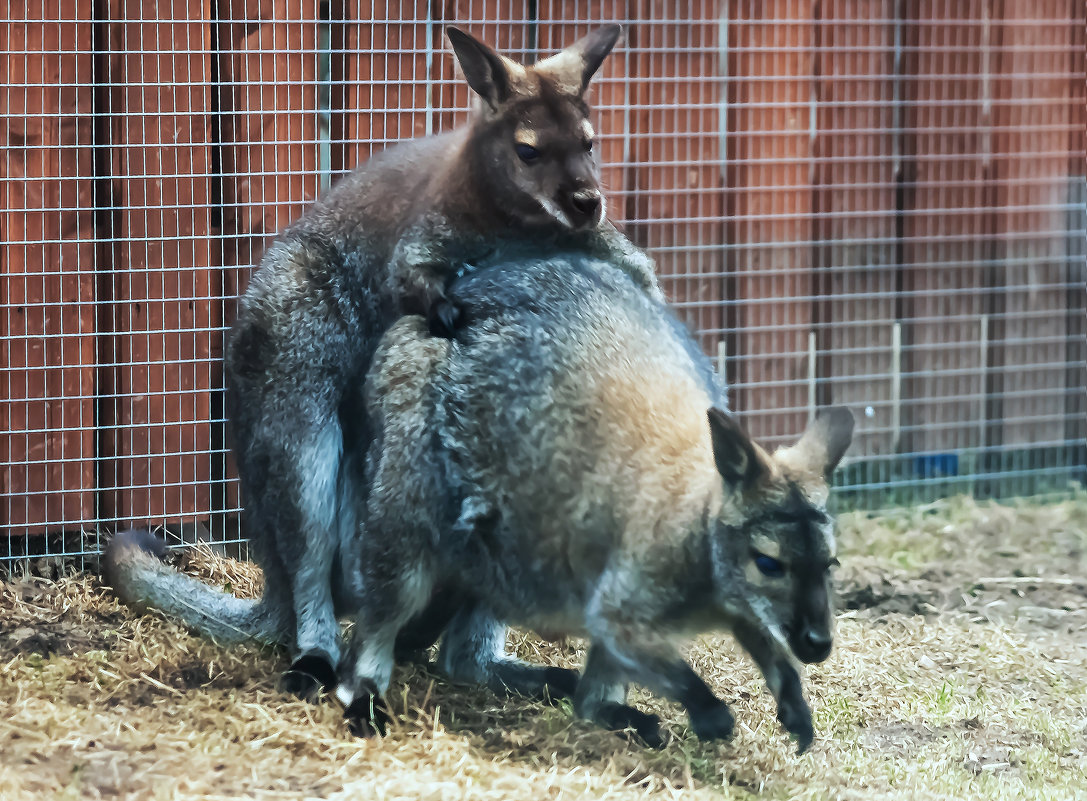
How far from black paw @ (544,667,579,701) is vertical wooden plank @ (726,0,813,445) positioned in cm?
271

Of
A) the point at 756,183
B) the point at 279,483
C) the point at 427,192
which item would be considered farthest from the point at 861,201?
the point at 279,483

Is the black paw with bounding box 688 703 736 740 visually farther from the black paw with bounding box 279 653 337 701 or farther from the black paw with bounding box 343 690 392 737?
the black paw with bounding box 279 653 337 701

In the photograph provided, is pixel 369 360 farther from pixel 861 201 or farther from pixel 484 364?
pixel 861 201

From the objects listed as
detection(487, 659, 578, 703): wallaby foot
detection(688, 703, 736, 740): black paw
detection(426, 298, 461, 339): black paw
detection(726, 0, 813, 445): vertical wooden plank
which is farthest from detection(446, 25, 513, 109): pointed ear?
detection(726, 0, 813, 445): vertical wooden plank

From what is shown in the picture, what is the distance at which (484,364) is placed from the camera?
14.0ft

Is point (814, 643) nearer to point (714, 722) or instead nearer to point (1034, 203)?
point (714, 722)

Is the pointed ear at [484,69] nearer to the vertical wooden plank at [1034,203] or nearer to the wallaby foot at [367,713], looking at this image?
the wallaby foot at [367,713]

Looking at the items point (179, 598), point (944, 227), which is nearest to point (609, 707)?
point (179, 598)

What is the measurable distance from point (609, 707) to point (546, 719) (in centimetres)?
22

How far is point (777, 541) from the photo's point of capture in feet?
11.1

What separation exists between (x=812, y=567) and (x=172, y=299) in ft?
11.8

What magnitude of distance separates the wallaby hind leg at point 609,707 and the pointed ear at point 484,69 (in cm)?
205

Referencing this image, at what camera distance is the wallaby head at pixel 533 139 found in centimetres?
459

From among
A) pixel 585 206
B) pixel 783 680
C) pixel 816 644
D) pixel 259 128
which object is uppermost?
pixel 259 128
